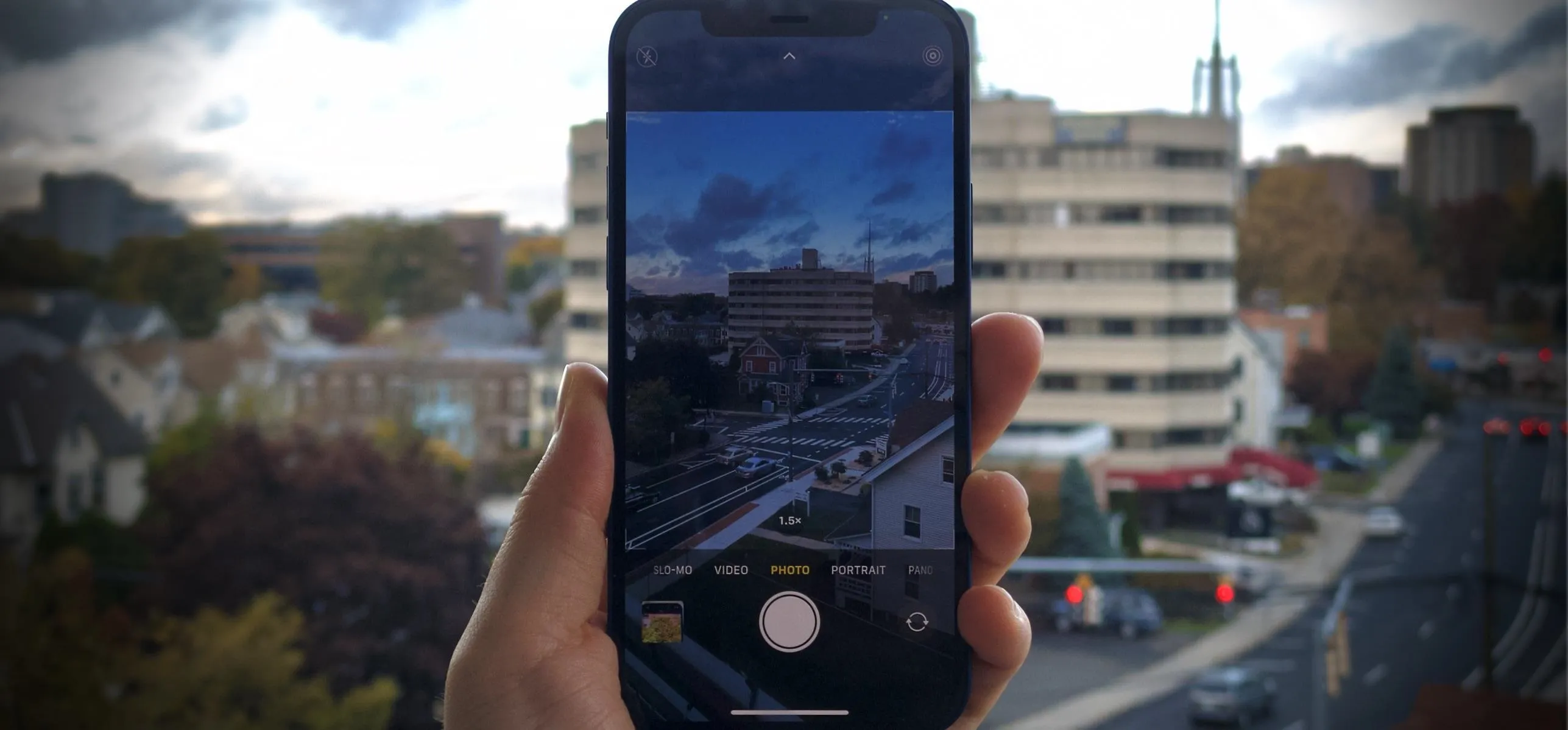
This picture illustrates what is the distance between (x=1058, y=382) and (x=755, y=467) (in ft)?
10.9

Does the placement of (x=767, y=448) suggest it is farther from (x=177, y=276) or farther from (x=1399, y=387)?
(x=177, y=276)

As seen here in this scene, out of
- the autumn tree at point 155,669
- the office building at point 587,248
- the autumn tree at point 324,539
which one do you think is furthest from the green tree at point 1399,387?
the autumn tree at point 155,669

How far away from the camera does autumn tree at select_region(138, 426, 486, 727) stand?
3.99 meters

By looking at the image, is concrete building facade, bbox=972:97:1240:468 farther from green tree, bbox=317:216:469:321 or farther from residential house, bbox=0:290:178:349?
residential house, bbox=0:290:178:349

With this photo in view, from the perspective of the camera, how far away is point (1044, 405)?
395 cm

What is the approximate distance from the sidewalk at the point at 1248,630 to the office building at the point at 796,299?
3.23 meters

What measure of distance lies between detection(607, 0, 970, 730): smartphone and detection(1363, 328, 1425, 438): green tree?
3.58m

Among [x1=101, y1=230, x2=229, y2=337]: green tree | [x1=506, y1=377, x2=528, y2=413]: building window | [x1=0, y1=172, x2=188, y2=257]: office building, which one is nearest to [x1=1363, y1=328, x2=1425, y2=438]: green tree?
[x1=506, y1=377, x2=528, y2=413]: building window

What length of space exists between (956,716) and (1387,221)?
356cm

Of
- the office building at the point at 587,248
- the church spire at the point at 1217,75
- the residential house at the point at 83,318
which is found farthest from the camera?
the residential house at the point at 83,318

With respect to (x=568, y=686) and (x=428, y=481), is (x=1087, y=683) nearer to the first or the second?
(x=428, y=481)

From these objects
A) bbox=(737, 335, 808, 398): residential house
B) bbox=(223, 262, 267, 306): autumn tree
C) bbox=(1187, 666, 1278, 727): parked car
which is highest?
bbox=(223, 262, 267, 306): autumn tree

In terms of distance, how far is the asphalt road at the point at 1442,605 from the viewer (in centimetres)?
376

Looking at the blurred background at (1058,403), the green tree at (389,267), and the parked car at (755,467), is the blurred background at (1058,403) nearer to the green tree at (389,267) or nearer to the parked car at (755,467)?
the green tree at (389,267)
